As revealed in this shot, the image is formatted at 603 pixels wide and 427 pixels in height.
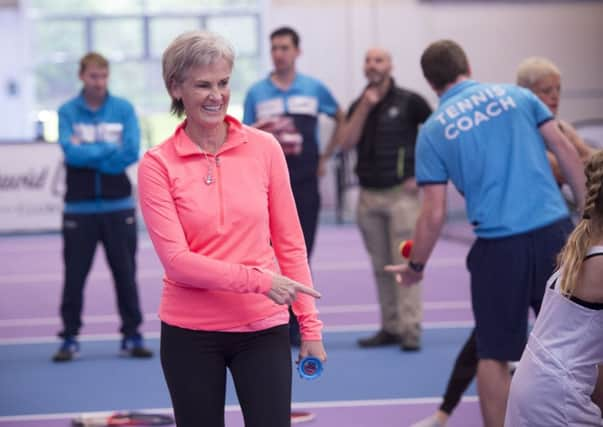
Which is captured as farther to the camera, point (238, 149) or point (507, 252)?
point (507, 252)

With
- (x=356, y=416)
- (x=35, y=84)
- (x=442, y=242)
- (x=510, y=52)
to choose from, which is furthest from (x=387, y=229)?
(x=35, y=84)

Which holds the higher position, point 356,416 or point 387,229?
point 387,229

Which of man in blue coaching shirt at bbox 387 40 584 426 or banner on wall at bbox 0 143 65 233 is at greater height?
man in blue coaching shirt at bbox 387 40 584 426

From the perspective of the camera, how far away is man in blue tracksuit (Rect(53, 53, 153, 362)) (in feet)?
23.9

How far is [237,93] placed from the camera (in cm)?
2069

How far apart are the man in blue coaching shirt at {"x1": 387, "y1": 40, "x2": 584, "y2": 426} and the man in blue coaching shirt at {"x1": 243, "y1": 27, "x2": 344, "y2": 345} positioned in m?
3.01

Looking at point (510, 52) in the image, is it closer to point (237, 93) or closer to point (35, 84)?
point (237, 93)

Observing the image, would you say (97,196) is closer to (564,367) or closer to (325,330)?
(325,330)

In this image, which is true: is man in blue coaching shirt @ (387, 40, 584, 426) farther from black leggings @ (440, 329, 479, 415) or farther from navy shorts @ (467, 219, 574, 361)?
black leggings @ (440, 329, 479, 415)

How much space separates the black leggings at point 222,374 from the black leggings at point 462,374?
87.0 inches

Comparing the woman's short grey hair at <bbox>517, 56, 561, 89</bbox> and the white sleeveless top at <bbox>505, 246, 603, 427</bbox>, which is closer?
the white sleeveless top at <bbox>505, 246, 603, 427</bbox>

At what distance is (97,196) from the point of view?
7.27 m

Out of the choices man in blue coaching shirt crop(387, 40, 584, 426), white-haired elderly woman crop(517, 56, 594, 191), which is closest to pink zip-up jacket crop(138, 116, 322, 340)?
man in blue coaching shirt crop(387, 40, 584, 426)

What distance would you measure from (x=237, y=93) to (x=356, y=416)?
50.4ft
